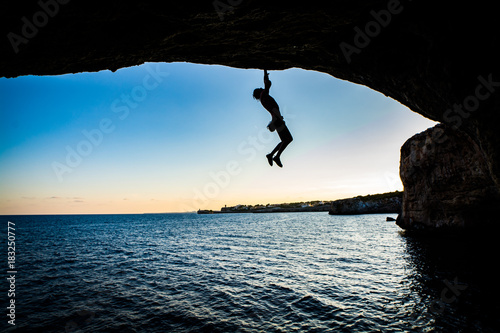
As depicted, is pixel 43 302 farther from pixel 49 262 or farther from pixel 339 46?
pixel 339 46

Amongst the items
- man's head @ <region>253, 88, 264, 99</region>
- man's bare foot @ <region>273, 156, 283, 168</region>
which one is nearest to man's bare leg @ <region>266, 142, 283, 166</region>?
man's bare foot @ <region>273, 156, 283, 168</region>

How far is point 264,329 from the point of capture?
9.14 metres

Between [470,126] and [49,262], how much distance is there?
114 feet

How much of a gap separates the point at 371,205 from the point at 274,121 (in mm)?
110288

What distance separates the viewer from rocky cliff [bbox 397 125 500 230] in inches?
904

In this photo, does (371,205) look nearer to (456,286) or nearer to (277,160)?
(456,286)

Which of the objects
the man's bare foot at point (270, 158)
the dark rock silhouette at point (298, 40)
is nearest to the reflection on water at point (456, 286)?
the dark rock silhouette at point (298, 40)

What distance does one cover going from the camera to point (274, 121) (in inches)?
249

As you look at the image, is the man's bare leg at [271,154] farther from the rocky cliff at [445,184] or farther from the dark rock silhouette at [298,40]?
the rocky cliff at [445,184]

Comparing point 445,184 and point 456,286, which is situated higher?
point 445,184

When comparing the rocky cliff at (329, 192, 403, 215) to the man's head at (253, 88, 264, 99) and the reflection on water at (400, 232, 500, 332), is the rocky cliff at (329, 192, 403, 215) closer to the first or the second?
the reflection on water at (400, 232, 500, 332)

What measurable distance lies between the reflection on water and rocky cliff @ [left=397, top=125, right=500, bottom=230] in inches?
149

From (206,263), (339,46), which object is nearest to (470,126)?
(339,46)

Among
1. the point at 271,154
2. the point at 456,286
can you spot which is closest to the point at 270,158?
the point at 271,154
